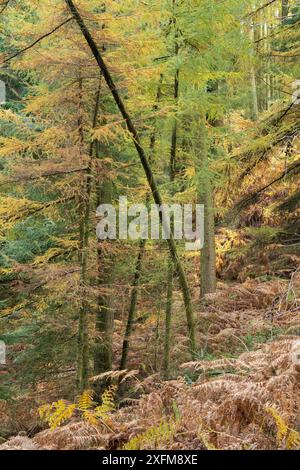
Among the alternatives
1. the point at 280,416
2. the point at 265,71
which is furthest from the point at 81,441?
the point at 265,71

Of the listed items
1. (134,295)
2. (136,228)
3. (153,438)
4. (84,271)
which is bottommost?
(153,438)

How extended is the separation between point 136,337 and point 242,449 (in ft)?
24.2

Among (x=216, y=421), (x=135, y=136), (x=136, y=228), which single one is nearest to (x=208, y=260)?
(x=136, y=228)

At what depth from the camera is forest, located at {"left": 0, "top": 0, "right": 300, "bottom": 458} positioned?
175 inches

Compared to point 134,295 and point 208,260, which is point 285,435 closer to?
point 134,295

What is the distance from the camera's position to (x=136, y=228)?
8.59 metres

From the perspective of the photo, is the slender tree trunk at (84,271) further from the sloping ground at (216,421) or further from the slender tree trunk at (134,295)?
the slender tree trunk at (134,295)

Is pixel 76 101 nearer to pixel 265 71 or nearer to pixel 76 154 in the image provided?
pixel 76 154

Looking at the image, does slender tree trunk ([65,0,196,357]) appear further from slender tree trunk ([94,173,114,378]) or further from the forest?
slender tree trunk ([94,173,114,378])

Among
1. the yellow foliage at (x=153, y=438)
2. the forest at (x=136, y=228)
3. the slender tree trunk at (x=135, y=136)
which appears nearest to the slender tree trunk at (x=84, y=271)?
the forest at (x=136, y=228)

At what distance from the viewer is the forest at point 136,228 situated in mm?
4438

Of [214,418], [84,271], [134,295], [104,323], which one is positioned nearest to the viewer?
[214,418]

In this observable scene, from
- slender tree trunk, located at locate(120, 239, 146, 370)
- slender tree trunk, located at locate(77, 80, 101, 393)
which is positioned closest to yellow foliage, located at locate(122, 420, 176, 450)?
slender tree trunk, located at locate(77, 80, 101, 393)

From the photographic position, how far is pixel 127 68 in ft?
20.4
